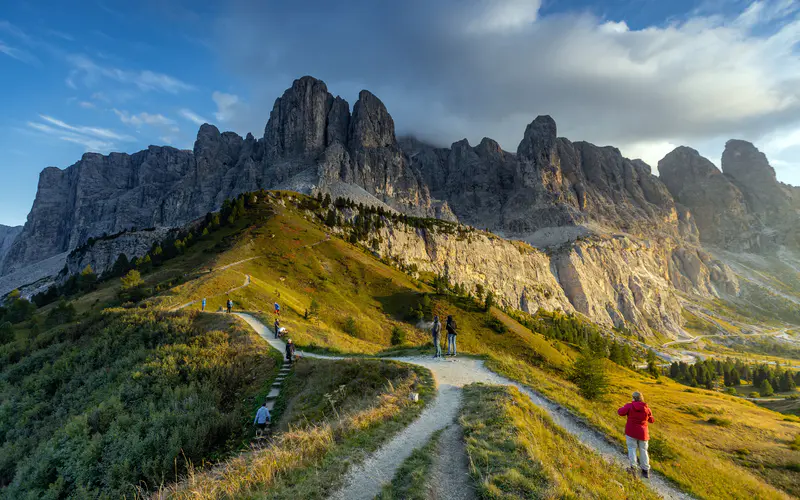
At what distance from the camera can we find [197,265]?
65625 mm

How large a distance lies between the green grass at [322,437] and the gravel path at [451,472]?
1848 millimetres

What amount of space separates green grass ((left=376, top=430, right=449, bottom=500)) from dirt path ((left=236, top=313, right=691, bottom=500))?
23cm

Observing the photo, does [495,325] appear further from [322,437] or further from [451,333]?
[322,437]

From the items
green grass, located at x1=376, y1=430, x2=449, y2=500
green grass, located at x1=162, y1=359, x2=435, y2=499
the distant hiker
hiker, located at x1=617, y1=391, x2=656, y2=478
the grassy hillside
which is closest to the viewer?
green grass, located at x1=376, y1=430, x2=449, y2=500

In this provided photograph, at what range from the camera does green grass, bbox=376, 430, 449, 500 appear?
23.4 feet

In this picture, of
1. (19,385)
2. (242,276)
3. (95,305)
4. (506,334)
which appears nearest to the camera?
(19,385)

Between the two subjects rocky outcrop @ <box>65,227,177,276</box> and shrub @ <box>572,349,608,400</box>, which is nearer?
shrub @ <box>572,349,608,400</box>

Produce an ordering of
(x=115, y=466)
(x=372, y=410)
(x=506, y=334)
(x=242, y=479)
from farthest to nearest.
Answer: (x=506, y=334) → (x=115, y=466) → (x=372, y=410) → (x=242, y=479)

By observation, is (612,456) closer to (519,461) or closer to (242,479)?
(519,461)

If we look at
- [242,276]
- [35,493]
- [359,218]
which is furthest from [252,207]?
[35,493]

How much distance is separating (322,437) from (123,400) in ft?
50.1

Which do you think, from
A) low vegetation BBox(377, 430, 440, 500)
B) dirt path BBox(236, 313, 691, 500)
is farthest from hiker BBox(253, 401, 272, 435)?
low vegetation BBox(377, 430, 440, 500)

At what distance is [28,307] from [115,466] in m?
79.8

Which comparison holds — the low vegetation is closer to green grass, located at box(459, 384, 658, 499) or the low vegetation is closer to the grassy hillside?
green grass, located at box(459, 384, 658, 499)
